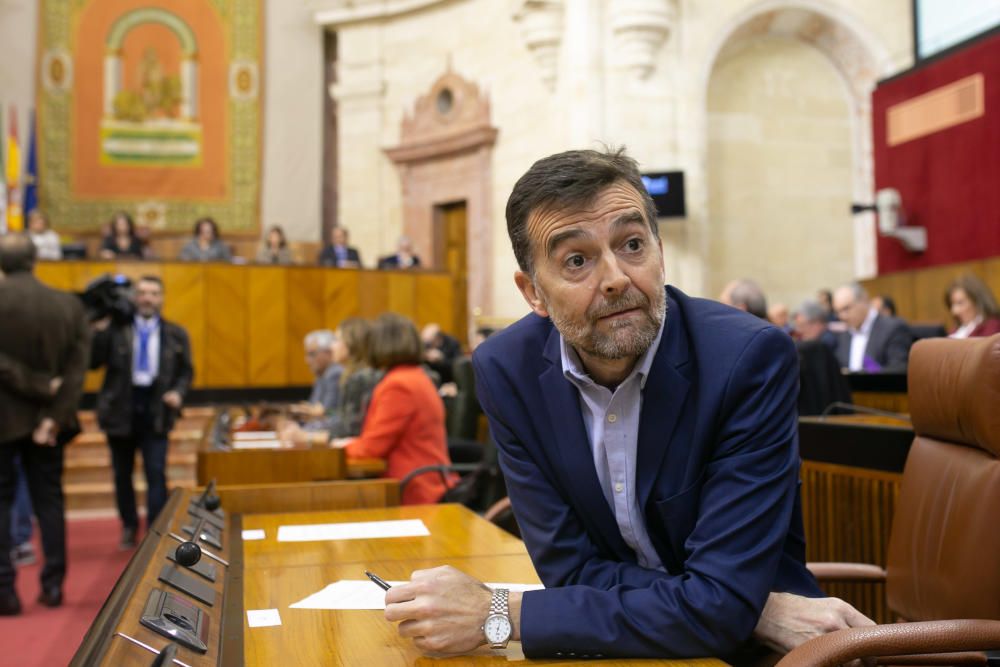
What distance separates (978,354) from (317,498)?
5.42ft

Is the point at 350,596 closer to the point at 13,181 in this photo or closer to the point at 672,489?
the point at 672,489

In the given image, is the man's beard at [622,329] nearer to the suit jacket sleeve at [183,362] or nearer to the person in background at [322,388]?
the person in background at [322,388]

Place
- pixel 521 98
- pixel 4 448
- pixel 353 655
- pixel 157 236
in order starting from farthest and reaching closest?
pixel 157 236
pixel 521 98
pixel 4 448
pixel 353 655

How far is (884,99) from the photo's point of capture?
32.9 ft

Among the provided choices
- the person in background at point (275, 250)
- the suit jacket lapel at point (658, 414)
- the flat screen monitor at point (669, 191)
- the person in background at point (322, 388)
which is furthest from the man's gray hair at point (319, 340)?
the suit jacket lapel at point (658, 414)

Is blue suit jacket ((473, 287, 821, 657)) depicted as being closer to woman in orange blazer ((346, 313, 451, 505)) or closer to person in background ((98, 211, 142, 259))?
woman in orange blazer ((346, 313, 451, 505))

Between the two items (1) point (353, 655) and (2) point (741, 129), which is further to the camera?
(2) point (741, 129)

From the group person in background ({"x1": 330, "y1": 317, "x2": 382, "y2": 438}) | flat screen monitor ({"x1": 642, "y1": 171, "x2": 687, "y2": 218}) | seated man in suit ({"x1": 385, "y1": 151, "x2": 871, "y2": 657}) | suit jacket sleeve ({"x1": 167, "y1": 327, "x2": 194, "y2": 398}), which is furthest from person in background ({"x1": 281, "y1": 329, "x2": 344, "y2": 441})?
flat screen monitor ({"x1": 642, "y1": 171, "x2": 687, "y2": 218})

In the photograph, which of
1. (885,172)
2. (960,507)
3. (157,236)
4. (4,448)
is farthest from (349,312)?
(960,507)

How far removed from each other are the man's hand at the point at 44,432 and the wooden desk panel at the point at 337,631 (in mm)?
2974

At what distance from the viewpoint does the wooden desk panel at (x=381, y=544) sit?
2006 mm

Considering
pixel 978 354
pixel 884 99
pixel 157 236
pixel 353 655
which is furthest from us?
pixel 157 236

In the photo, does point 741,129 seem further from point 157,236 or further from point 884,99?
point 157,236

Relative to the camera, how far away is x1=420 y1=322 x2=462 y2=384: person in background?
8312mm
